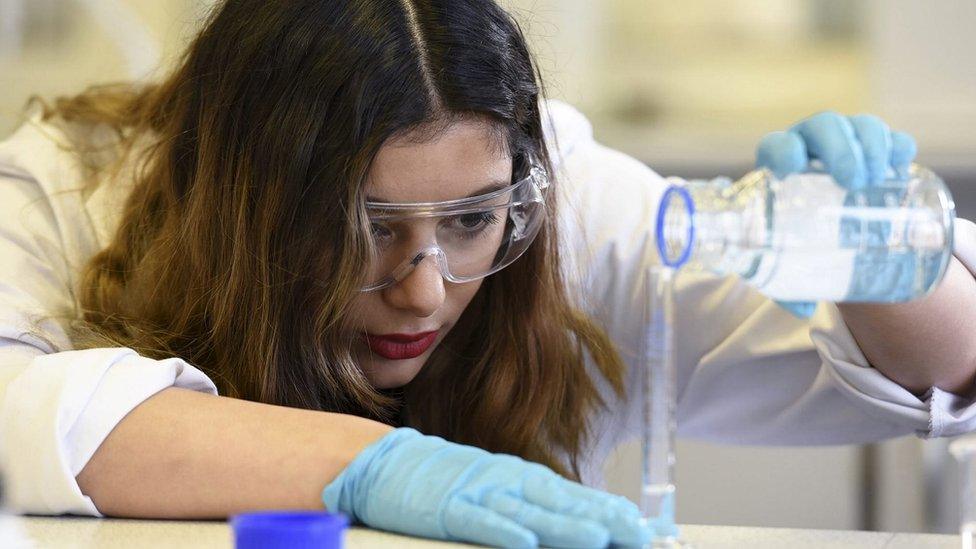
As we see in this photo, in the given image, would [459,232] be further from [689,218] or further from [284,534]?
[284,534]

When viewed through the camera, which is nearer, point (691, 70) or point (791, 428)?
point (791, 428)

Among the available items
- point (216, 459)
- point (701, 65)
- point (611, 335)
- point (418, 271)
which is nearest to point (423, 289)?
point (418, 271)

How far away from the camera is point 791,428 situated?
1.63 metres

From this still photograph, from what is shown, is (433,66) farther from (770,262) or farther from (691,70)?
(691,70)

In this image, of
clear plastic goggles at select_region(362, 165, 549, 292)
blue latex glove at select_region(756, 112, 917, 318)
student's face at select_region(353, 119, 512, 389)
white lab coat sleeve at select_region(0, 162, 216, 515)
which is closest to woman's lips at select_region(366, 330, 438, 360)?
student's face at select_region(353, 119, 512, 389)

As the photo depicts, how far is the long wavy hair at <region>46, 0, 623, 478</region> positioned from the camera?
1.26 meters

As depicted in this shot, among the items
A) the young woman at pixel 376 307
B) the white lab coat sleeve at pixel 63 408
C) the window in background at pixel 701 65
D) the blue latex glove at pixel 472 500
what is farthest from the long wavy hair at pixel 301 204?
the window in background at pixel 701 65

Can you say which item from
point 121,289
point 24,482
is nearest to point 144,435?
point 24,482

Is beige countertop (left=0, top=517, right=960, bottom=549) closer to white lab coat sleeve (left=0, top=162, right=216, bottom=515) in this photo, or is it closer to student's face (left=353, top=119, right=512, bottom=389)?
white lab coat sleeve (left=0, top=162, right=216, bottom=515)

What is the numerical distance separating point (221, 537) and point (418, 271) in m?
0.40

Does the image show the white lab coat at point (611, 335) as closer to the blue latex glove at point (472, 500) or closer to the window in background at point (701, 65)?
the blue latex glove at point (472, 500)

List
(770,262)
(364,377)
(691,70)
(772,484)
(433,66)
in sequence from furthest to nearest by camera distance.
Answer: (691,70) < (772,484) < (364,377) < (433,66) < (770,262)

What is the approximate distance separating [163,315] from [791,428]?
86cm

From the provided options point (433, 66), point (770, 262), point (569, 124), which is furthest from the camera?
point (569, 124)
